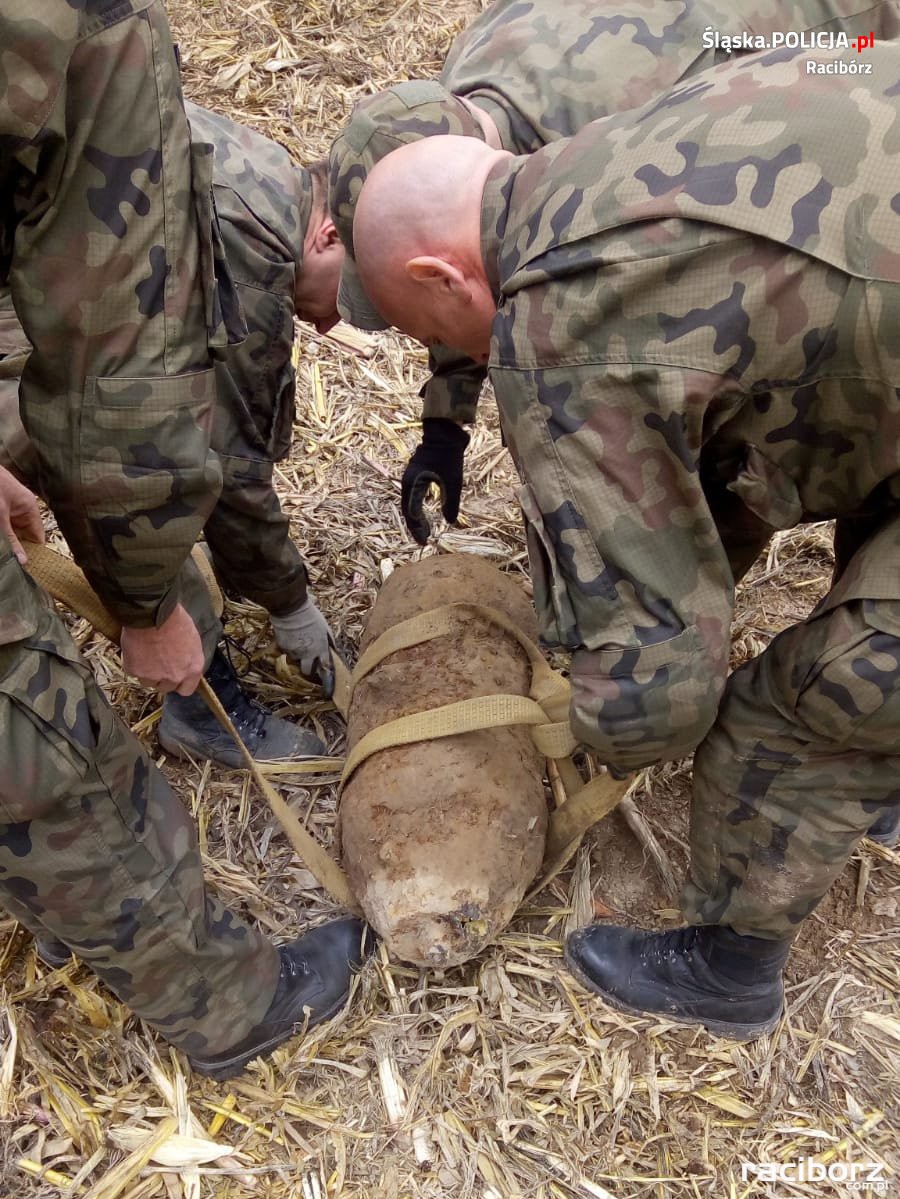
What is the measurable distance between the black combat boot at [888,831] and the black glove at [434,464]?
176cm

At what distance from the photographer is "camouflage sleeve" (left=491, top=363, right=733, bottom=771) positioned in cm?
160

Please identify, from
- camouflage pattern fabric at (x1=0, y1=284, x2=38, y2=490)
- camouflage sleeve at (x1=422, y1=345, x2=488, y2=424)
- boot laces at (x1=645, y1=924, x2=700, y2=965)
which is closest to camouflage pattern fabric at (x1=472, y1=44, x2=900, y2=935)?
boot laces at (x1=645, y1=924, x2=700, y2=965)

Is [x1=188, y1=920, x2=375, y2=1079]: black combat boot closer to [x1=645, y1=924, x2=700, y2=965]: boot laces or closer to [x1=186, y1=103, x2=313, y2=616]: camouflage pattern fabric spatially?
[x1=645, y1=924, x2=700, y2=965]: boot laces

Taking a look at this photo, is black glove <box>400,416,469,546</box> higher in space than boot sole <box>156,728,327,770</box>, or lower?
higher

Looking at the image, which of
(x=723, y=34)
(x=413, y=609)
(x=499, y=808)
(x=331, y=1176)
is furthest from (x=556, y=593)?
(x=723, y=34)

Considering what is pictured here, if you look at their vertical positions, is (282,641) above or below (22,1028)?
above

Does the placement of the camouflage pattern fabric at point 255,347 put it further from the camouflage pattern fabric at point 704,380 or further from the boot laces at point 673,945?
the boot laces at point 673,945

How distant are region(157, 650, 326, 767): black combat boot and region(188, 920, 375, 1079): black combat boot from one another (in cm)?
67

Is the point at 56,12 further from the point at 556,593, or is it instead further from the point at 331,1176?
the point at 331,1176

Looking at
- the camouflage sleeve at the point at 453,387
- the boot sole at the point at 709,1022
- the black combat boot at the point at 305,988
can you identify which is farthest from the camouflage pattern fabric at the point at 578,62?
the boot sole at the point at 709,1022

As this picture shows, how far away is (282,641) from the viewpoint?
10.2ft

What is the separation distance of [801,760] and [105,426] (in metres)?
1.55

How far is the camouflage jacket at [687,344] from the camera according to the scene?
4.75ft

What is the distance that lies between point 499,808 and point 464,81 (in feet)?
6.52
